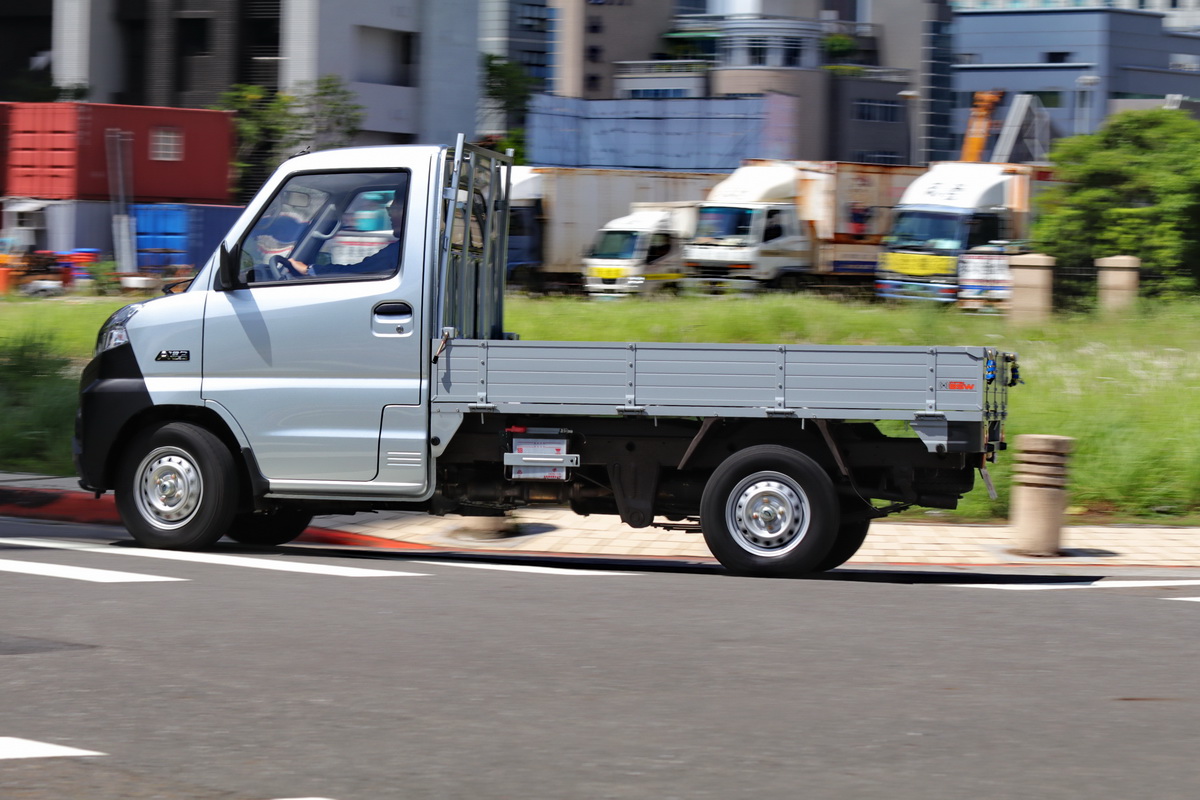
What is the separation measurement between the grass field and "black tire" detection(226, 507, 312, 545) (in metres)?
3.82

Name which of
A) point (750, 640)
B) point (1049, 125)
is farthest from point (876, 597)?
point (1049, 125)

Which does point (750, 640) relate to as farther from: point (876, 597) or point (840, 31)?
point (840, 31)

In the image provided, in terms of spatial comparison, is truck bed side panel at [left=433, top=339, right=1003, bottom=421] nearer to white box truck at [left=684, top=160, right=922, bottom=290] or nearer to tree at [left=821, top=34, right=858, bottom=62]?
white box truck at [left=684, top=160, right=922, bottom=290]

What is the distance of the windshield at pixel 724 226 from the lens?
113ft

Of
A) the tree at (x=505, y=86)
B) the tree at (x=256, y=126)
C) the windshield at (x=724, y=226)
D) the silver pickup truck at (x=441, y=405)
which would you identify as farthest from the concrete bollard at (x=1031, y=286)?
the tree at (x=505, y=86)

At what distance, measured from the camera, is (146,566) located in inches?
358

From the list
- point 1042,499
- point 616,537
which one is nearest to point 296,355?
point 616,537

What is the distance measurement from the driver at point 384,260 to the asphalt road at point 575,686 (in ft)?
5.86

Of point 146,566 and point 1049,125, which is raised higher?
point 1049,125

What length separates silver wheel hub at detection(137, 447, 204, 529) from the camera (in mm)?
9695

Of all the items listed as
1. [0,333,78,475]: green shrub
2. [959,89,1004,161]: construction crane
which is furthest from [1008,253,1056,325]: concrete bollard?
[0,333,78,475]: green shrub

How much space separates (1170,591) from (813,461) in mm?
2266

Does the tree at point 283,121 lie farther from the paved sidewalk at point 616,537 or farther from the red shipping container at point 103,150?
the paved sidewalk at point 616,537

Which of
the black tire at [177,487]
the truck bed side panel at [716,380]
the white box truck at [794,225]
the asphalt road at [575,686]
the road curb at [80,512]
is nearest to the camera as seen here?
the asphalt road at [575,686]
